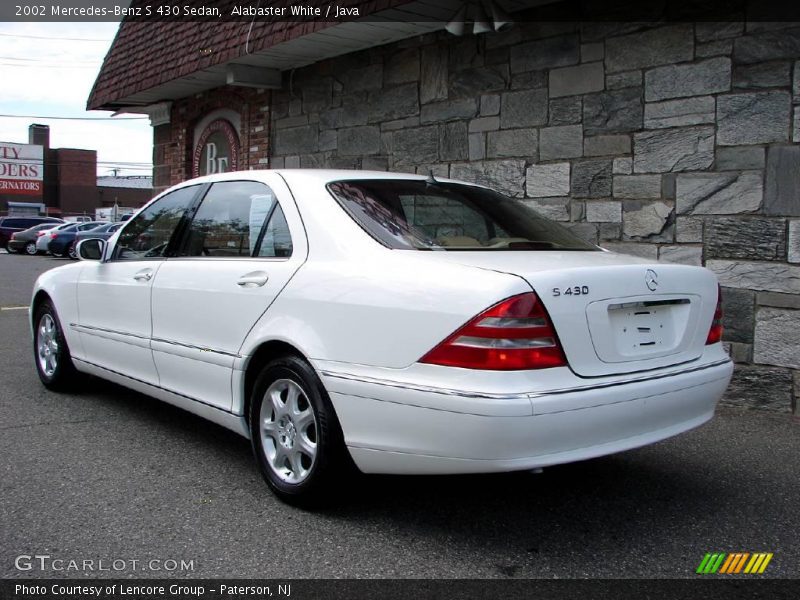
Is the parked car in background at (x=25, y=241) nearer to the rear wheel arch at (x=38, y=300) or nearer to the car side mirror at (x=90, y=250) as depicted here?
the rear wheel arch at (x=38, y=300)

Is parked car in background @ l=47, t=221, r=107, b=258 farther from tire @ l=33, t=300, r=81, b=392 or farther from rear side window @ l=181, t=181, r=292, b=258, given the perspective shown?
rear side window @ l=181, t=181, r=292, b=258

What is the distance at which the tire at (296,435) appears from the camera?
130 inches

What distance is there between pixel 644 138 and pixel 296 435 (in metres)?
4.22

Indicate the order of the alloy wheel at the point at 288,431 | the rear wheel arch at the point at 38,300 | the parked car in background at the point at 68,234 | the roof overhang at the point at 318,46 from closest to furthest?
the alloy wheel at the point at 288,431
the rear wheel arch at the point at 38,300
the roof overhang at the point at 318,46
the parked car in background at the point at 68,234

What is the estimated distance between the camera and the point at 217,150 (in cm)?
1194

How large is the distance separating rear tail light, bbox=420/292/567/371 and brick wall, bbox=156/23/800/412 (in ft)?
11.4

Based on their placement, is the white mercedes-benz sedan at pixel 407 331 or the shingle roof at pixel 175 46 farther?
the shingle roof at pixel 175 46

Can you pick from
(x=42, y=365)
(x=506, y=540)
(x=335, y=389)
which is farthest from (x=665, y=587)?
(x=42, y=365)

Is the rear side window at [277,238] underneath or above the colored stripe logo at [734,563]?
above

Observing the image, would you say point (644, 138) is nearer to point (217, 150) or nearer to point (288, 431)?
point (288, 431)

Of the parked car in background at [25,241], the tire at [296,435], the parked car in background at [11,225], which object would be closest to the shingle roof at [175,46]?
the tire at [296,435]

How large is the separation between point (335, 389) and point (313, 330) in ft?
0.95

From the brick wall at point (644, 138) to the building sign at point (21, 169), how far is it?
56.4 metres

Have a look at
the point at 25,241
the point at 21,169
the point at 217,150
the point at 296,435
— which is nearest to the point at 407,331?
the point at 296,435
